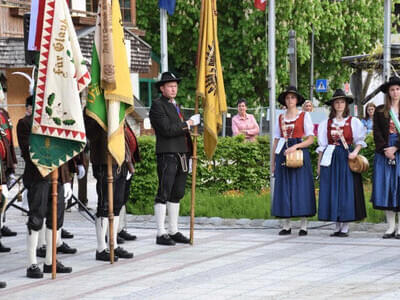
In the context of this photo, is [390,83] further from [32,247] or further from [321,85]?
[321,85]

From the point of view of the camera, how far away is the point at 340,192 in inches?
527

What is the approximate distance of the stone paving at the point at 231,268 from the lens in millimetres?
9383

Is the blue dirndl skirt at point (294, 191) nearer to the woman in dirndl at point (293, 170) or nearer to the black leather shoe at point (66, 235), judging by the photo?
the woman in dirndl at point (293, 170)

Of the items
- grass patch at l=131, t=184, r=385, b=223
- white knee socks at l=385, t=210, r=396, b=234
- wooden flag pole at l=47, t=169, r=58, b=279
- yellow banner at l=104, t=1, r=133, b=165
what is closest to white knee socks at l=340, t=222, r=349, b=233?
white knee socks at l=385, t=210, r=396, b=234

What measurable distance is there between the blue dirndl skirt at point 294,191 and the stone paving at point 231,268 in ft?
1.04

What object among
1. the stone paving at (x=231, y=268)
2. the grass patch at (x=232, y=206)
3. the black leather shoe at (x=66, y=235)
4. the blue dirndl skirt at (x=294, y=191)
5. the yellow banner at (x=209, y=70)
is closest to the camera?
the stone paving at (x=231, y=268)

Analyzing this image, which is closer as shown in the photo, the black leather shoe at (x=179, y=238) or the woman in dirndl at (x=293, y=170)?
the black leather shoe at (x=179, y=238)

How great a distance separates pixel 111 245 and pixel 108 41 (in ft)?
7.03

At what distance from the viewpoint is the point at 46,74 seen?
10562mm

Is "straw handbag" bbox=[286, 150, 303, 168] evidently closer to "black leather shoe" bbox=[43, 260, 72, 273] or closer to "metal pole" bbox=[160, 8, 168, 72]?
"black leather shoe" bbox=[43, 260, 72, 273]

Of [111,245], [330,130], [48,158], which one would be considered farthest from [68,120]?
[330,130]

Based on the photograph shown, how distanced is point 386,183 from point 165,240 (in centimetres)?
279

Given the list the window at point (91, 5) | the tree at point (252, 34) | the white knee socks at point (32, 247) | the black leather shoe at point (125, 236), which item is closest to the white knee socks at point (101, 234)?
the white knee socks at point (32, 247)

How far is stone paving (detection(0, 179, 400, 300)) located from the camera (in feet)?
30.8
